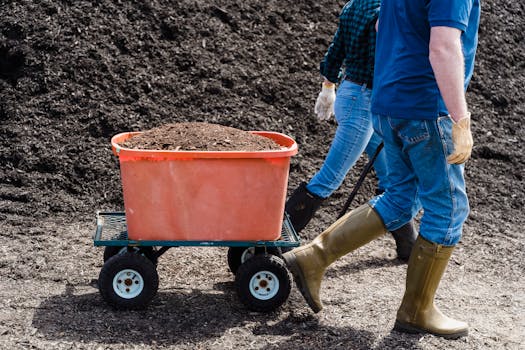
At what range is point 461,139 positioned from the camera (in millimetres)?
2955

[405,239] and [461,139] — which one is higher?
[461,139]

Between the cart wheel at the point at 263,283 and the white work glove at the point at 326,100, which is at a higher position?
the white work glove at the point at 326,100

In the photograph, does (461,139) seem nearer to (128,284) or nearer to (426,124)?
(426,124)

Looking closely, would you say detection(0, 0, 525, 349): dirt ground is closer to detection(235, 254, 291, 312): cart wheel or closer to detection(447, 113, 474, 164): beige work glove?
detection(235, 254, 291, 312): cart wheel

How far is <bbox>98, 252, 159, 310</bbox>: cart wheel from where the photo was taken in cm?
353

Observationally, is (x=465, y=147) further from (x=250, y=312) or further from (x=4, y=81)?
(x=4, y=81)

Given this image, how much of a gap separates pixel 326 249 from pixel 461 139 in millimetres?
943

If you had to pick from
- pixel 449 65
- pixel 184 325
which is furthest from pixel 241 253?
pixel 449 65

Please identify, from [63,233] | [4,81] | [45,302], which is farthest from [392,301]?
[4,81]

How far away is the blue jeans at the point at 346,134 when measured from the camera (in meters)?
4.23

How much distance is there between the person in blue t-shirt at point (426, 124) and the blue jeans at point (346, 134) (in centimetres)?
75

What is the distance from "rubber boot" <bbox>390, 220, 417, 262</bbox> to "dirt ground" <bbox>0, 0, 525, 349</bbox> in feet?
0.34

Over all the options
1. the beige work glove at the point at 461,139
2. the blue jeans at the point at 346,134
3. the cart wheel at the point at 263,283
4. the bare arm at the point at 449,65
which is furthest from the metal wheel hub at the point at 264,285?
the bare arm at the point at 449,65

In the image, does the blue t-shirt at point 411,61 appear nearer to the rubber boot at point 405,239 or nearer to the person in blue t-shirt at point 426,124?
the person in blue t-shirt at point 426,124
